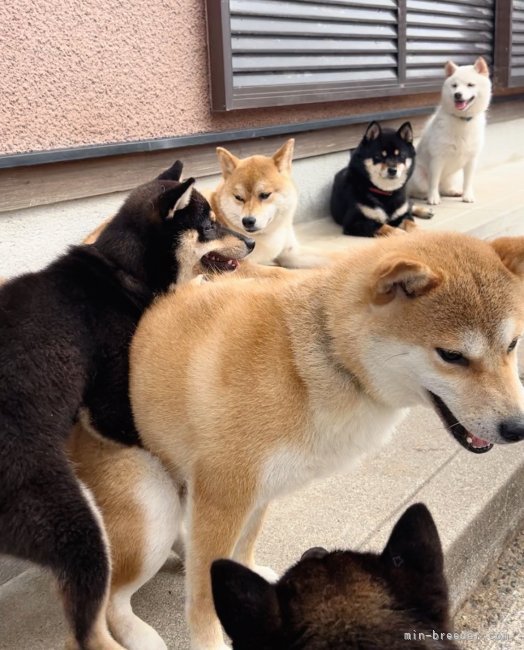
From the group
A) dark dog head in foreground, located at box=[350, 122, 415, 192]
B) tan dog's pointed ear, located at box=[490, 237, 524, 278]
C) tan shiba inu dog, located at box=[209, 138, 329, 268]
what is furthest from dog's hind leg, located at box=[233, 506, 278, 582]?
dark dog head in foreground, located at box=[350, 122, 415, 192]

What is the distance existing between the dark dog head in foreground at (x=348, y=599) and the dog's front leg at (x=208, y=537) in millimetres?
458

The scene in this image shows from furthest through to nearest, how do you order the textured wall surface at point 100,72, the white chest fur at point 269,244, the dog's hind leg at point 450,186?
the dog's hind leg at point 450,186, the white chest fur at point 269,244, the textured wall surface at point 100,72

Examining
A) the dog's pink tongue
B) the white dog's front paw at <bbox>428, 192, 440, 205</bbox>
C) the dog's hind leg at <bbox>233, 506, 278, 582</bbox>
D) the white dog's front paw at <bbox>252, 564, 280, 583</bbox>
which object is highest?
the white dog's front paw at <bbox>428, 192, 440, 205</bbox>

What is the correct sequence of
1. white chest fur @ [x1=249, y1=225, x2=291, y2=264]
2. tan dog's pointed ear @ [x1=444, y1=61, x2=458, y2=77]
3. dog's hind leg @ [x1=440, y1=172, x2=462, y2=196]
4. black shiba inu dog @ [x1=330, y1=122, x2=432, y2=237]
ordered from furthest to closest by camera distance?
1. dog's hind leg @ [x1=440, y1=172, x2=462, y2=196]
2. tan dog's pointed ear @ [x1=444, y1=61, x2=458, y2=77]
3. black shiba inu dog @ [x1=330, y1=122, x2=432, y2=237]
4. white chest fur @ [x1=249, y1=225, x2=291, y2=264]

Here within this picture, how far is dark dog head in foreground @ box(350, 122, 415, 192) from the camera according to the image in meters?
6.74

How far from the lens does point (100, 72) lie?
181 inches

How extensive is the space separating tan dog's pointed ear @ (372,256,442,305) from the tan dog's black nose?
44cm

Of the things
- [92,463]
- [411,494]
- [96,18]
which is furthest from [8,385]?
[96,18]

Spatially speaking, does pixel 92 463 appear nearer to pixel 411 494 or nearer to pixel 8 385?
pixel 8 385

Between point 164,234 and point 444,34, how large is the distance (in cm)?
708

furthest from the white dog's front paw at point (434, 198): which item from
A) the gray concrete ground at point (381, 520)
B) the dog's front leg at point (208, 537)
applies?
the dog's front leg at point (208, 537)

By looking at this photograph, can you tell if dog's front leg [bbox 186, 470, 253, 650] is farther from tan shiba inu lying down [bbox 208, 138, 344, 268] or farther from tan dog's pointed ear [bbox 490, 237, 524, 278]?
tan shiba inu lying down [bbox 208, 138, 344, 268]

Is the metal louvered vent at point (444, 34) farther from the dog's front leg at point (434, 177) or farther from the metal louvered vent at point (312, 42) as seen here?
the dog's front leg at point (434, 177)

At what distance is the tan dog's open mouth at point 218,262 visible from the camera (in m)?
3.15
